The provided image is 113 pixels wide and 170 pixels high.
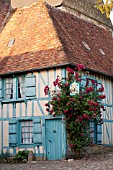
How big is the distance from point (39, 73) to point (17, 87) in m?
1.31

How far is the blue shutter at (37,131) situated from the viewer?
15805 millimetres

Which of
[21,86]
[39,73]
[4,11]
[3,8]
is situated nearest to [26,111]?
[21,86]

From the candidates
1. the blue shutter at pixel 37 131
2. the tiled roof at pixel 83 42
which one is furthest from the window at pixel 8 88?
the tiled roof at pixel 83 42

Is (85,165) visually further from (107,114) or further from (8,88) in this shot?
(8,88)

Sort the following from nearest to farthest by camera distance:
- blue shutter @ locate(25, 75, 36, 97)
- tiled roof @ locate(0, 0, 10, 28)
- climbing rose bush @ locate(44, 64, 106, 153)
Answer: climbing rose bush @ locate(44, 64, 106, 153) → blue shutter @ locate(25, 75, 36, 97) → tiled roof @ locate(0, 0, 10, 28)

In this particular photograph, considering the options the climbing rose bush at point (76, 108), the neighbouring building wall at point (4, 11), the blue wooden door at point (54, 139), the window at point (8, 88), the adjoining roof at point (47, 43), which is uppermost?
the neighbouring building wall at point (4, 11)

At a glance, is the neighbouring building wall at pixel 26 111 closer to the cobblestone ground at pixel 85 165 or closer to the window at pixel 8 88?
the window at pixel 8 88

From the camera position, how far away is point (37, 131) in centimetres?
1588

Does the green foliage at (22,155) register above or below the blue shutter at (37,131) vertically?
below

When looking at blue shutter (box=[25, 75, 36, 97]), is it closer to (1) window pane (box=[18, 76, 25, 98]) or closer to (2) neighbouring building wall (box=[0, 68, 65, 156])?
(2) neighbouring building wall (box=[0, 68, 65, 156])

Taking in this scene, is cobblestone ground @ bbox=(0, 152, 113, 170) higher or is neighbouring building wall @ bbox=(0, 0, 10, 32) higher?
neighbouring building wall @ bbox=(0, 0, 10, 32)

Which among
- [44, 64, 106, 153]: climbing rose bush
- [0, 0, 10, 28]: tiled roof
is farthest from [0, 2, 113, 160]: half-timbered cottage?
[0, 0, 10, 28]: tiled roof

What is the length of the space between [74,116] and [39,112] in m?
2.00

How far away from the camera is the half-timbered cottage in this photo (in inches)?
621
